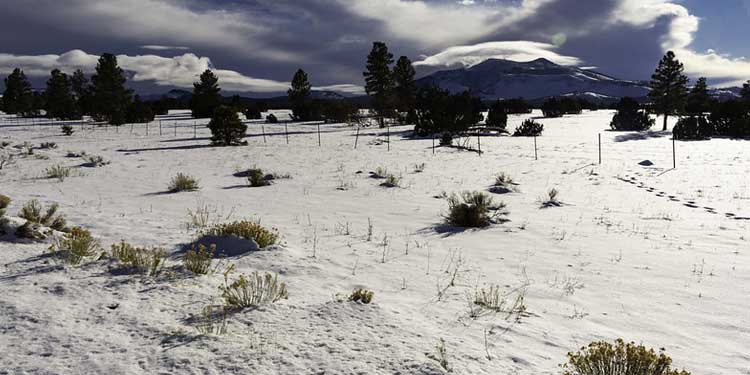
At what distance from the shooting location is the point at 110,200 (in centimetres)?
1002

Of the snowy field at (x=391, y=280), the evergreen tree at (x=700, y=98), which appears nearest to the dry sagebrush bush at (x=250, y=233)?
the snowy field at (x=391, y=280)

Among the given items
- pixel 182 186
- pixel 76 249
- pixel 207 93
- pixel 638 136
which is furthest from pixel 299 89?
pixel 76 249

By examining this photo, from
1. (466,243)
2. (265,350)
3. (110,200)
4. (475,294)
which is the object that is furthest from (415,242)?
(110,200)

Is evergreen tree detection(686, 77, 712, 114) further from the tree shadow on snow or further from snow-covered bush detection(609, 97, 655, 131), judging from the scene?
the tree shadow on snow

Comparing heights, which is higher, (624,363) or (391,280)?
(624,363)

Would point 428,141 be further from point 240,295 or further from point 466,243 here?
point 240,295

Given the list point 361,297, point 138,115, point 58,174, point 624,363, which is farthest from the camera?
point 138,115

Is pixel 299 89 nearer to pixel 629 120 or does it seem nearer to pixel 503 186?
pixel 629 120

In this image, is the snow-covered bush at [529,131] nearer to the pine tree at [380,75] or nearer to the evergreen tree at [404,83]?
the pine tree at [380,75]

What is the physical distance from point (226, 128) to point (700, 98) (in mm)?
56072

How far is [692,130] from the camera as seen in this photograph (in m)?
30.0

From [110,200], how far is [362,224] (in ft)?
19.9

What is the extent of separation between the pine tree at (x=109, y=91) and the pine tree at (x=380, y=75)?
24042 mm

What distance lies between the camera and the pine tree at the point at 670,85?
37438 mm
